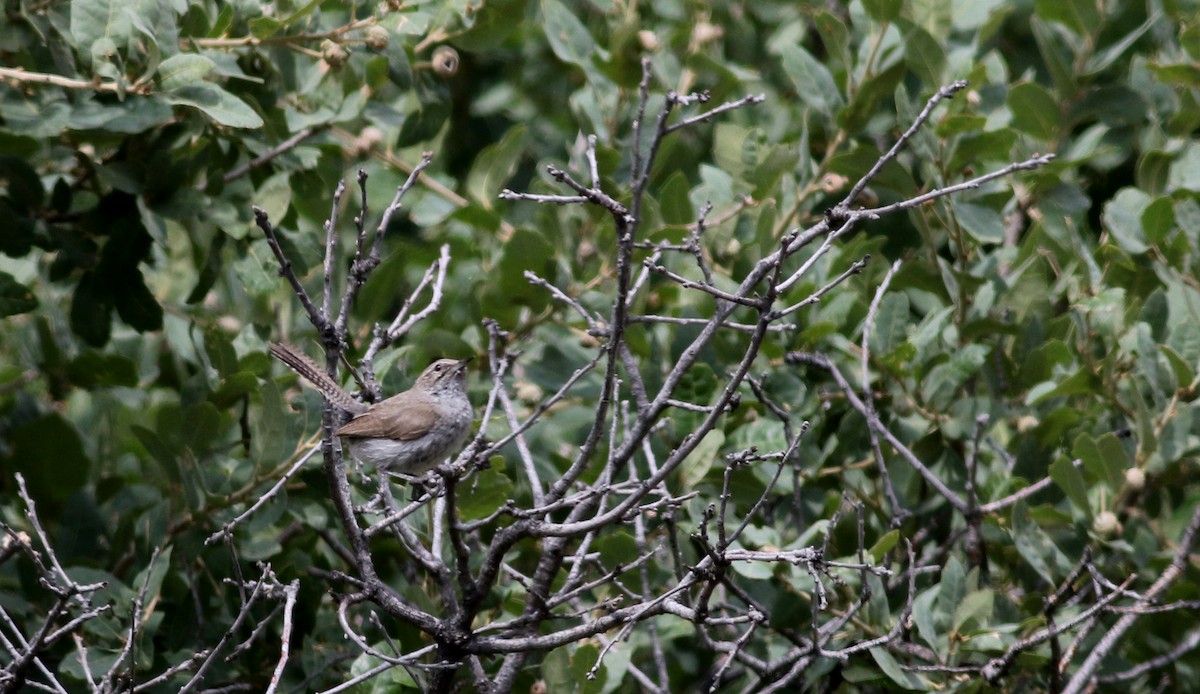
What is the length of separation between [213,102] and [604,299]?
5.23 ft

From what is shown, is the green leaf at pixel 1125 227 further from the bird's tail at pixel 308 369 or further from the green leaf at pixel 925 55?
the bird's tail at pixel 308 369

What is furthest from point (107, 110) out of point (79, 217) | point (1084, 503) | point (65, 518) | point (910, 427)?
point (1084, 503)

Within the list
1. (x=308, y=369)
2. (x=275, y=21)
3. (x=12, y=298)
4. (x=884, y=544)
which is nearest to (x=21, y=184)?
(x=12, y=298)

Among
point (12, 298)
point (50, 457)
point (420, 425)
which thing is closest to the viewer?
point (12, 298)

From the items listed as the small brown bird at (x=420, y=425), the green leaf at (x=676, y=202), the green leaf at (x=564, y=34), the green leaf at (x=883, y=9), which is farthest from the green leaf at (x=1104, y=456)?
the green leaf at (x=564, y=34)

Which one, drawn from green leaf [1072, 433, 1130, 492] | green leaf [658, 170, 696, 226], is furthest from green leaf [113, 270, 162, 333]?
green leaf [1072, 433, 1130, 492]

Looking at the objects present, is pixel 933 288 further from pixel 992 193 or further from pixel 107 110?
pixel 107 110

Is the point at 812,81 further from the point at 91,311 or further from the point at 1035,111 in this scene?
the point at 91,311

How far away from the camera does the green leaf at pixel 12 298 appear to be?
4664mm

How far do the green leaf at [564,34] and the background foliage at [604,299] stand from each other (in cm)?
1

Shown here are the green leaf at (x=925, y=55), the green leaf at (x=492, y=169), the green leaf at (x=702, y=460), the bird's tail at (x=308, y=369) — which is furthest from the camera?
the green leaf at (x=492, y=169)

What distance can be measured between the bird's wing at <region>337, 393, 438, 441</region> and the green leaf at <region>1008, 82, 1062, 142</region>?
8.65ft

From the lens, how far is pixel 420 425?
203 inches

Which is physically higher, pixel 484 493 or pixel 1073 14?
pixel 1073 14
